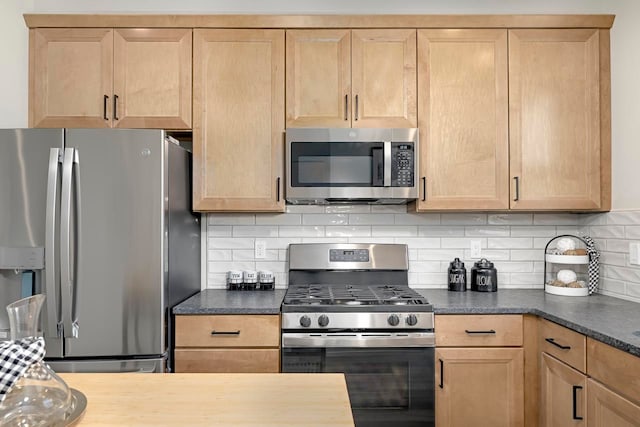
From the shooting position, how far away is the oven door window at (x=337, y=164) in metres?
2.29

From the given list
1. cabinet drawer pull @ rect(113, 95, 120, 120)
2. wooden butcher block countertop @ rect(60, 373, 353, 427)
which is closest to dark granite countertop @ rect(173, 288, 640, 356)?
wooden butcher block countertop @ rect(60, 373, 353, 427)

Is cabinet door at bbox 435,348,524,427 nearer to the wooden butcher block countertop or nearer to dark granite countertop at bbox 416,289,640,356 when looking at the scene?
dark granite countertop at bbox 416,289,640,356

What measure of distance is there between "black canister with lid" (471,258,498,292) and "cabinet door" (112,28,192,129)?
1.91m

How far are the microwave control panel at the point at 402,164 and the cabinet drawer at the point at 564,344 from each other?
3.19 feet

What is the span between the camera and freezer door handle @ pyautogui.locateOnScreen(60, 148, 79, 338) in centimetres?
186

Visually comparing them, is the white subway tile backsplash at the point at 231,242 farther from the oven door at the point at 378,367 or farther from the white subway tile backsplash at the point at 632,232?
the white subway tile backsplash at the point at 632,232

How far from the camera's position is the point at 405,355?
6.51ft

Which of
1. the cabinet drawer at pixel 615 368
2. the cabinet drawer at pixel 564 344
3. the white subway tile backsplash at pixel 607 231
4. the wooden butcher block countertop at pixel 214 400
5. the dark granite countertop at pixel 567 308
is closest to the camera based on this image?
the wooden butcher block countertop at pixel 214 400

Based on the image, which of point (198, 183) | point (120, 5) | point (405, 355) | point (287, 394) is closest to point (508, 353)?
point (405, 355)

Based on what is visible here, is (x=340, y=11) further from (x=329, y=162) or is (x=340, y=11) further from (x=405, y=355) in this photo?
(x=405, y=355)

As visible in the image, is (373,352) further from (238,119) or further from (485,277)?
(238,119)

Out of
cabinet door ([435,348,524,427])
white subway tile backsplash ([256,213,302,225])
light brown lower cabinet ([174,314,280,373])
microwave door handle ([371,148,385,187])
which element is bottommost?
cabinet door ([435,348,524,427])

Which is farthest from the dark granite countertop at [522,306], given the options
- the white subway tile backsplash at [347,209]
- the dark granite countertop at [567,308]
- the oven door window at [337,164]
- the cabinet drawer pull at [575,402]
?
the oven door window at [337,164]

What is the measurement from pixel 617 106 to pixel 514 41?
0.67m
